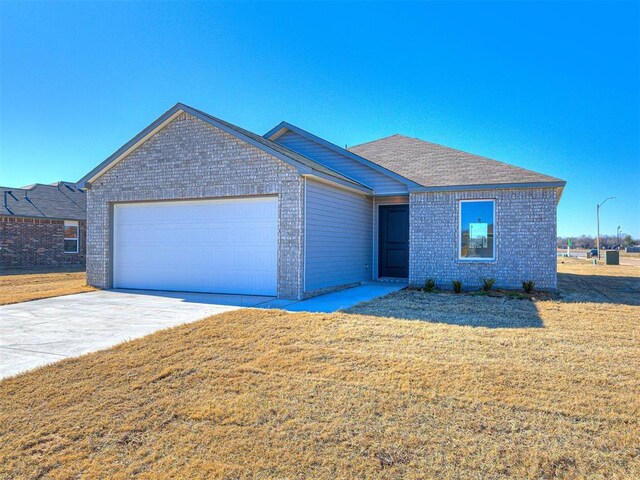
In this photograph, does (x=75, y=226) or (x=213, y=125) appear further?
(x=75, y=226)

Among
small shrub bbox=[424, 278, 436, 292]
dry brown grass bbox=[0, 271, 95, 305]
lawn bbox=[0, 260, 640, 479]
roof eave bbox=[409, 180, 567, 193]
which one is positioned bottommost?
lawn bbox=[0, 260, 640, 479]

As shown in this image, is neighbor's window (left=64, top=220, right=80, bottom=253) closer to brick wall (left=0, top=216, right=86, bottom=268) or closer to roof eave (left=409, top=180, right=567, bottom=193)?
brick wall (left=0, top=216, right=86, bottom=268)

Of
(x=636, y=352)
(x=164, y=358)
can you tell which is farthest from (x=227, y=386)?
(x=636, y=352)

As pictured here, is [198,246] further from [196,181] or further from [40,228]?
[40,228]

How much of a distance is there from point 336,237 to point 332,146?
376 cm

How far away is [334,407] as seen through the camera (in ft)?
12.3

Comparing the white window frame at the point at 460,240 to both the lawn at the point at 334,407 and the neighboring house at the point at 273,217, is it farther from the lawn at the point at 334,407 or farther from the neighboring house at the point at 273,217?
the lawn at the point at 334,407

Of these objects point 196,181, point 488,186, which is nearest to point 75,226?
point 196,181

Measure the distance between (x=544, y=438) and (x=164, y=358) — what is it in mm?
4268

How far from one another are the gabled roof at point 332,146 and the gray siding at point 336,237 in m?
1.11

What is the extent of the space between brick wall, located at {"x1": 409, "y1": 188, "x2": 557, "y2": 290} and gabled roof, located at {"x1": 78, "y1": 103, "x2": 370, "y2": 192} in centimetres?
235

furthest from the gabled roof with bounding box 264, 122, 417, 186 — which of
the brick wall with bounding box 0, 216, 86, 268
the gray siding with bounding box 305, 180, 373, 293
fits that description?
the brick wall with bounding box 0, 216, 86, 268

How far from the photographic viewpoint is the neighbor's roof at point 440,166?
38.1 ft

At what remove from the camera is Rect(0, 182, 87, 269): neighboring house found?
67.8 feet
